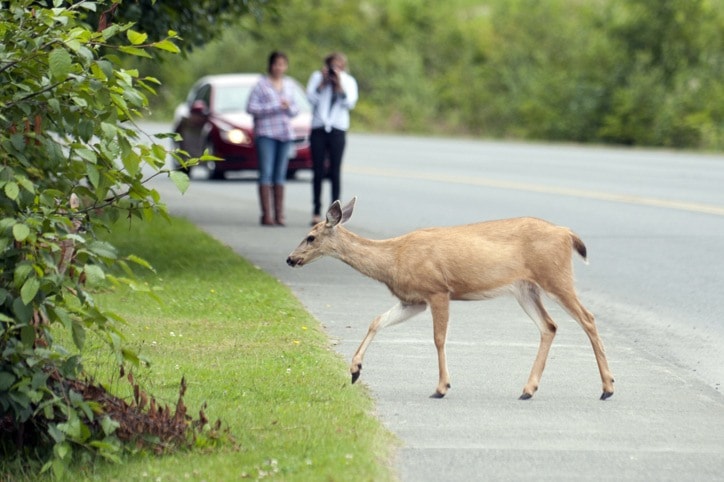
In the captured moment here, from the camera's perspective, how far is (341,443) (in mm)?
7273

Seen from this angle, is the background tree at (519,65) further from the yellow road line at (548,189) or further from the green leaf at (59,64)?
the green leaf at (59,64)

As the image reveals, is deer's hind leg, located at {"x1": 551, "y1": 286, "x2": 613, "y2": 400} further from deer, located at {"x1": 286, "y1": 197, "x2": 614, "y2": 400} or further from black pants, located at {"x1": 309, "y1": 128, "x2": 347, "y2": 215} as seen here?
black pants, located at {"x1": 309, "y1": 128, "x2": 347, "y2": 215}

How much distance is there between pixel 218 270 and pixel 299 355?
4548 mm

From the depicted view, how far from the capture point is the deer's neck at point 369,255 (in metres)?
9.10

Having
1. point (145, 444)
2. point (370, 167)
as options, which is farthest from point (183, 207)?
point (145, 444)

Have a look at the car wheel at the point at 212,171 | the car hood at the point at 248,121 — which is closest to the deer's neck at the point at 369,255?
the car hood at the point at 248,121

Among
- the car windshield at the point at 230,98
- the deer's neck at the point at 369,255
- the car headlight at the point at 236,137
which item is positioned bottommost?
the car headlight at the point at 236,137

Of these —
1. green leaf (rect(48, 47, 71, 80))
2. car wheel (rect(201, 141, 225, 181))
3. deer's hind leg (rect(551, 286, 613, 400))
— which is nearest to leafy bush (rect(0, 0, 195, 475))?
green leaf (rect(48, 47, 71, 80))

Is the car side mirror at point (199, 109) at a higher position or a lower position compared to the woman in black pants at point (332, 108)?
lower

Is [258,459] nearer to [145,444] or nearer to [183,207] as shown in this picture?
[145,444]

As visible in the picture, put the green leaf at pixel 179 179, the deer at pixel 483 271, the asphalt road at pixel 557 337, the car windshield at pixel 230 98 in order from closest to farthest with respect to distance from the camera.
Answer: the green leaf at pixel 179 179
the asphalt road at pixel 557 337
the deer at pixel 483 271
the car windshield at pixel 230 98

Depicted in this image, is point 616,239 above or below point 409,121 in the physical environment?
above

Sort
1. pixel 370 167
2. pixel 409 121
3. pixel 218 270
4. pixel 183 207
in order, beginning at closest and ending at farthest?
pixel 218 270, pixel 183 207, pixel 370 167, pixel 409 121

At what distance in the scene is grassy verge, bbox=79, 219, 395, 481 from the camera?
23.0 ft
